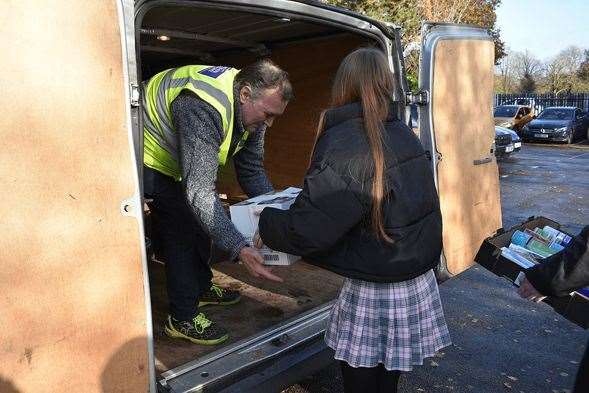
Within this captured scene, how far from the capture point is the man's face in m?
2.57

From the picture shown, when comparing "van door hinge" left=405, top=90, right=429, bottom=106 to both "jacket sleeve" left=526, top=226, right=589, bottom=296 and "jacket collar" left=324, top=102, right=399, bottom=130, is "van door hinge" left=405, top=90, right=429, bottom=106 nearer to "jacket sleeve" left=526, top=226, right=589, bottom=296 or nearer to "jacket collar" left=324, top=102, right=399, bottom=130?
"jacket collar" left=324, top=102, right=399, bottom=130

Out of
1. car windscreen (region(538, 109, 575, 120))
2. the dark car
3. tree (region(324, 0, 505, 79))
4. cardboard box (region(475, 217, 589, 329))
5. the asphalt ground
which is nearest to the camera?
cardboard box (region(475, 217, 589, 329))

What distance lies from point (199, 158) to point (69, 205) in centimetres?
72

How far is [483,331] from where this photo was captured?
4.10m

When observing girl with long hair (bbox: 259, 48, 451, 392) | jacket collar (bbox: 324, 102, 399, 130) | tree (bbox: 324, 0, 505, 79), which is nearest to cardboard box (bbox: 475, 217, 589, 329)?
girl with long hair (bbox: 259, 48, 451, 392)

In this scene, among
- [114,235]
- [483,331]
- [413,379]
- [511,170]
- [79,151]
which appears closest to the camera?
[79,151]

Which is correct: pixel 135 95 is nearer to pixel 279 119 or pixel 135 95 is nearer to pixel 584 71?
pixel 279 119

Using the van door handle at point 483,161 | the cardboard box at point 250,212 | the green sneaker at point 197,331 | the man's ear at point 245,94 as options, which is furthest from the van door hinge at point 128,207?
the van door handle at point 483,161

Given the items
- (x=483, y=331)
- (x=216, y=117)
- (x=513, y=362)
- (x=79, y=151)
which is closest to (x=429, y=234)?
(x=216, y=117)

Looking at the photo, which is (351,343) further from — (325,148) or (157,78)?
(157,78)

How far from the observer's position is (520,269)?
2.59 metres

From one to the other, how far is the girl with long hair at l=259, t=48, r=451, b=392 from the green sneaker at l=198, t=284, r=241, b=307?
5.16 feet

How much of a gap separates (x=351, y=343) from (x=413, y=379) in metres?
1.48

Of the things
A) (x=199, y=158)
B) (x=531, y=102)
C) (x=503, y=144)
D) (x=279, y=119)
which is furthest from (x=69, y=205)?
(x=531, y=102)
